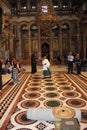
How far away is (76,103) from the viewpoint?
5.55 m

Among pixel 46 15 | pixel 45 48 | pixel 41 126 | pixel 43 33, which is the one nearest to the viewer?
pixel 41 126

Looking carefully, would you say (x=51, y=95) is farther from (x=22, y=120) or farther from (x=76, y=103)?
(x=22, y=120)

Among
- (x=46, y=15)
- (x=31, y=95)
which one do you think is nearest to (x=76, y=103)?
(x=31, y=95)

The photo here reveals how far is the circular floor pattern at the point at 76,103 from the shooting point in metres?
5.36

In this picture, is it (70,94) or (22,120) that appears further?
(70,94)

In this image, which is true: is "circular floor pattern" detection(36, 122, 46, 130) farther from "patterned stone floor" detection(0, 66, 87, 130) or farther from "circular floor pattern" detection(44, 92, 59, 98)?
"circular floor pattern" detection(44, 92, 59, 98)

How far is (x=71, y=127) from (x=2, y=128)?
76.3 inches

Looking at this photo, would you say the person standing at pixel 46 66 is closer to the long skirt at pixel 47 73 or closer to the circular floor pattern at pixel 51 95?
the long skirt at pixel 47 73

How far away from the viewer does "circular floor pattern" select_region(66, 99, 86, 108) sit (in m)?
5.36

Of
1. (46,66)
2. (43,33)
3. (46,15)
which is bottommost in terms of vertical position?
(46,66)

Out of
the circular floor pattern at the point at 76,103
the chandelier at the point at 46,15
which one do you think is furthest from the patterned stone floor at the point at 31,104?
the chandelier at the point at 46,15

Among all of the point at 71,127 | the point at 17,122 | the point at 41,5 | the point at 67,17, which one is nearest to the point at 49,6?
the point at 41,5

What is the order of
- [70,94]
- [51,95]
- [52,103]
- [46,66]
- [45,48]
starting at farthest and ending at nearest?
[45,48]
[46,66]
[70,94]
[51,95]
[52,103]

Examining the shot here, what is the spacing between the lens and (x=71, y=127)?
2377 millimetres
